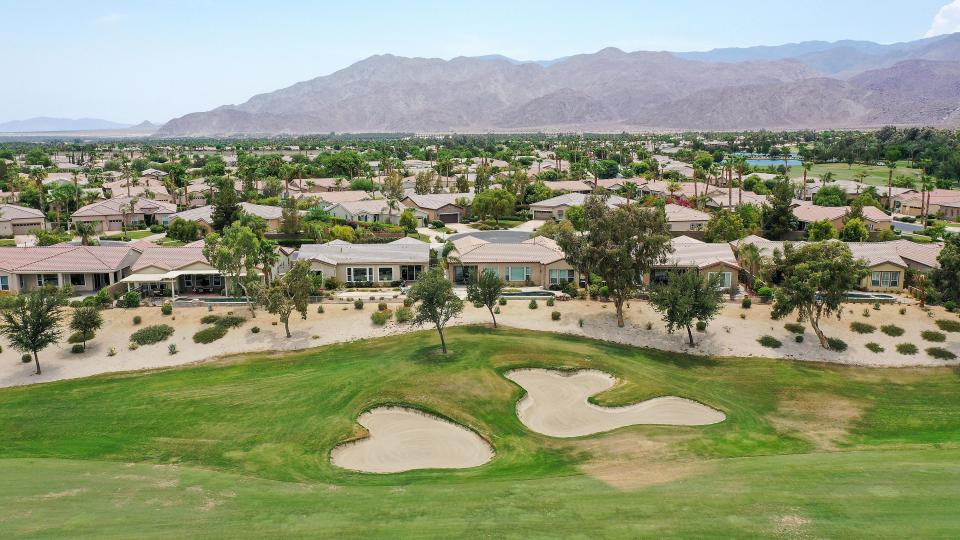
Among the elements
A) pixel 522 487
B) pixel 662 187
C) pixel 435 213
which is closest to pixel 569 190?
pixel 662 187

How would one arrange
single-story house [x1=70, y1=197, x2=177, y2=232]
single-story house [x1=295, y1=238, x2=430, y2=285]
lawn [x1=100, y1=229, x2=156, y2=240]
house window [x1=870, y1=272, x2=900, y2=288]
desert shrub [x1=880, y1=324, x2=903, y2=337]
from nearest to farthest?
desert shrub [x1=880, y1=324, x2=903, y2=337] → house window [x1=870, y1=272, x2=900, y2=288] → single-story house [x1=295, y1=238, x2=430, y2=285] → lawn [x1=100, y1=229, x2=156, y2=240] → single-story house [x1=70, y1=197, x2=177, y2=232]

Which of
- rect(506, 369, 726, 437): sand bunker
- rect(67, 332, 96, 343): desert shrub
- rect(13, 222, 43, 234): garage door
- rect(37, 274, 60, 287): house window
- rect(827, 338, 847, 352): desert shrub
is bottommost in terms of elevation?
rect(506, 369, 726, 437): sand bunker

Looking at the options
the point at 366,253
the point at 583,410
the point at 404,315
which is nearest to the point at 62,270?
the point at 366,253

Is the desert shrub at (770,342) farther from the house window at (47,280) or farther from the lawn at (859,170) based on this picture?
the lawn at (859,170)

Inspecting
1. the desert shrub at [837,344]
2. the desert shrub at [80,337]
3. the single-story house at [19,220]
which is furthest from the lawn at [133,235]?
the desert shrub at [837,344]

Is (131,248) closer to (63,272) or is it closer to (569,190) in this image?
(63,272)

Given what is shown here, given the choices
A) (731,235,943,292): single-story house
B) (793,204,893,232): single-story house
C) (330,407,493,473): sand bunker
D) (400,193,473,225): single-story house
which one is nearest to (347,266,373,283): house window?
(330,407,493,473): sand bunker

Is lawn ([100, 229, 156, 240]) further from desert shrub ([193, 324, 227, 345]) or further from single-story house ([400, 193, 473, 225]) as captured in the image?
desert shrub ([193, 324, 227, 345])

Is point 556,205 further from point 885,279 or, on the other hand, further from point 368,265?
point 885,279
